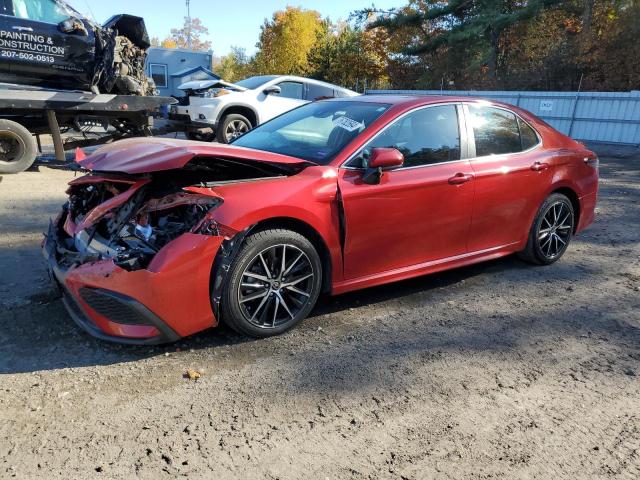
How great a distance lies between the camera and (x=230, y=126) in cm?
1105

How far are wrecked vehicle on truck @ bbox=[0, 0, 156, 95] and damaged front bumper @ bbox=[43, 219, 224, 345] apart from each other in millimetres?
6732

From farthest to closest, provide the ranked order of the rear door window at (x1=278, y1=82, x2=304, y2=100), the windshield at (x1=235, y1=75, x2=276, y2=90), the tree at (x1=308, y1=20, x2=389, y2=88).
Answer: the tree at (x1=308, y1=20, x2=389, y2=88)
the rear door window at (x1=278, y1=82, x2=304, y2=100)
the windshield at (x1=235, y1=75, x2=276, y2=90)

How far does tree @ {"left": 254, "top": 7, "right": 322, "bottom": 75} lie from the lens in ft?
136

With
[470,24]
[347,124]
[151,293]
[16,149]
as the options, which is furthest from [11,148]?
[470,24]

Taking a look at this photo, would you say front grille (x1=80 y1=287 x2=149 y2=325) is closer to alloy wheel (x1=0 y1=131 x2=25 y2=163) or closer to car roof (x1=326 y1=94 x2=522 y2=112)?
car roof (x1=326 y1=94 x2=522 y2=112)

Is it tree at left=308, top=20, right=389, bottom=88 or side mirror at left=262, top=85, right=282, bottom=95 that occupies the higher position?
tree at left=308, top=20, right=389, bottom=88

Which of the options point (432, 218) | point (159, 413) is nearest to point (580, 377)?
point (432, 218)

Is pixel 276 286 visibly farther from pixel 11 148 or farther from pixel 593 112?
pixel 593 112

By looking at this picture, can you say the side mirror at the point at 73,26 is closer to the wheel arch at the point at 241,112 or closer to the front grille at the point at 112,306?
the wheel arch at the point at 241,112

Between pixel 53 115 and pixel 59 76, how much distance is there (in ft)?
2.58

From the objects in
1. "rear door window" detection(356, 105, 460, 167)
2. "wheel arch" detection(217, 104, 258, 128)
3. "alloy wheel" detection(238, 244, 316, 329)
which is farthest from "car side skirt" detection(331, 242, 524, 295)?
"wheel arch" detection(217, 104, 258, 128)

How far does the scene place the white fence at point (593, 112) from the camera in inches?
644

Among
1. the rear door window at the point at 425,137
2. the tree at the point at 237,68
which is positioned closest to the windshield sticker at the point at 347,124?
the rear door window at the point at 425,137

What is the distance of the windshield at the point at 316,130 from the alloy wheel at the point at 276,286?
2.53 feet
